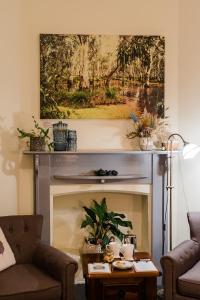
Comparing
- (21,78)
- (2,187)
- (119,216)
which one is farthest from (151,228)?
(21,78)

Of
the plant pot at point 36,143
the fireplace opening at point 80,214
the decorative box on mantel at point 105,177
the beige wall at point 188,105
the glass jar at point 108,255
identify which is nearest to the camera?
the glass jar at point 108,255

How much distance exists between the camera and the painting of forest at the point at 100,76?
12.5 feet

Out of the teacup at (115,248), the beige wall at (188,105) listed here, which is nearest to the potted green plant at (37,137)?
the teacup at (115,248)

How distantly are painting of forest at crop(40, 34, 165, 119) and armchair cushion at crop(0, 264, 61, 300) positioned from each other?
1554 mm

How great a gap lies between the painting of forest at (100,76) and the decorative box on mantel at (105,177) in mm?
431

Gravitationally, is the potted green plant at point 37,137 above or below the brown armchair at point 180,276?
above

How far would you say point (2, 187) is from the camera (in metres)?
3.74

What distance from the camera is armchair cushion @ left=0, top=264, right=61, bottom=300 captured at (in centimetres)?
275

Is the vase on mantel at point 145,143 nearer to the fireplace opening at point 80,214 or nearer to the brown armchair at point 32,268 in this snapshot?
the fireplace opening at point 80,214

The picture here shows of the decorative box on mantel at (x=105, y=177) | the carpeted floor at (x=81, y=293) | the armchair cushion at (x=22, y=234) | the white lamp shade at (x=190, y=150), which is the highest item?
the white lamp shade at (x=190, y=150)

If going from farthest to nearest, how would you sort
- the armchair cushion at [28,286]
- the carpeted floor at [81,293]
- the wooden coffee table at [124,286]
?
the carpeted floor at [81,293]
the wooden coffee table at [124,286]
the armchair cushion at [28,286]

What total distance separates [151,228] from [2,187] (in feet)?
5.13

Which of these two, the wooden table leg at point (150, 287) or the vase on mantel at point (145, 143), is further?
the vase on mantel at point (145, 143)

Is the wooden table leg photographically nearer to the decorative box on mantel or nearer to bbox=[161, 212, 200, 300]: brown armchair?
bbox=[161, 212, 200, 300]: brown armchair
